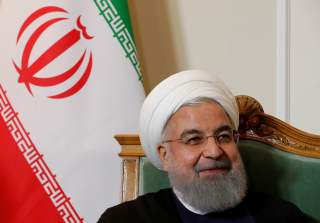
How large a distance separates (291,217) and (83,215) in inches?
30.7

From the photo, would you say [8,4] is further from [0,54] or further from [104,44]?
[104,44]

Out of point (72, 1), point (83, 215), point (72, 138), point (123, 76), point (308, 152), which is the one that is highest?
point (72, 1)

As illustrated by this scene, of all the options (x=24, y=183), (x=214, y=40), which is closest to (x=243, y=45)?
(x=214, y=40)

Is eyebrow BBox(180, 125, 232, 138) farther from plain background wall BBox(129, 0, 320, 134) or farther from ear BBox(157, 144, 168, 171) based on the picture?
plain background wall BBox(129, 0, 320, 134)

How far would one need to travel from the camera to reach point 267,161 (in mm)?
1711

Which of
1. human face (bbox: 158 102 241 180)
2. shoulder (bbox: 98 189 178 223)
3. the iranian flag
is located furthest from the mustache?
the iranian flag

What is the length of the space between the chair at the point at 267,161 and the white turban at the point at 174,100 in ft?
0.42

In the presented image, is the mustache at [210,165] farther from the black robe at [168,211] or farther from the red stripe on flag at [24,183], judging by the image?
the red stripe on flag at [24,183]

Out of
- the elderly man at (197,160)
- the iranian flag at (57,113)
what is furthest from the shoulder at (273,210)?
the iranian flag at (57,113)

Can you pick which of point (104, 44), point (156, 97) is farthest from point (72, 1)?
point (156, 97)

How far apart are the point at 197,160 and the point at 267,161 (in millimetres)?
357

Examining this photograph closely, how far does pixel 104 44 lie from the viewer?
190 centimetres

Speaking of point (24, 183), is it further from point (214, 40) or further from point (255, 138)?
point (214, 40)

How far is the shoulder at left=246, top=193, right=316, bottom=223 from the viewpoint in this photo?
1.56 metres
